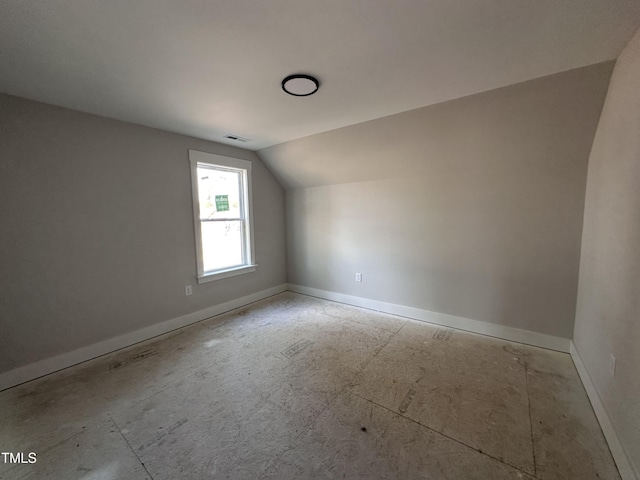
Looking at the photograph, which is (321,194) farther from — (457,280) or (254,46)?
(254,46)

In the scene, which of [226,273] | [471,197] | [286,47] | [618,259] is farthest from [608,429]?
[226,273]

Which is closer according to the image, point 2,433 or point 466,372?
point 2,433

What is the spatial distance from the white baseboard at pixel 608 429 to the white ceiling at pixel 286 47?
2.24 meters

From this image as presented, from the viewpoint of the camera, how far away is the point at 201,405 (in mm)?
1819

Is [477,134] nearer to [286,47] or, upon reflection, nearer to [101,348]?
[286,47]

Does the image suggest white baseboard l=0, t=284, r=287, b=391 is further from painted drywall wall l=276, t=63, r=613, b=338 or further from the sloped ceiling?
the sloped ceiling

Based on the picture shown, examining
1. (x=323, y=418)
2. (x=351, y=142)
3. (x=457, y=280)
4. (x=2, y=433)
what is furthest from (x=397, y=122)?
(x=2, y=433)

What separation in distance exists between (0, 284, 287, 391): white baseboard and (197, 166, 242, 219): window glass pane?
1.31 m

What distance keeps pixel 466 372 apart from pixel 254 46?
2917 millimetres

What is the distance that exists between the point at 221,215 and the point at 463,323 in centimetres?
346

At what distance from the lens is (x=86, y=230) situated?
2.39m

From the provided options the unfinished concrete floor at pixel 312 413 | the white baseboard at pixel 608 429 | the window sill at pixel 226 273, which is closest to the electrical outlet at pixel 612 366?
the white baseboard at pixel 608 429

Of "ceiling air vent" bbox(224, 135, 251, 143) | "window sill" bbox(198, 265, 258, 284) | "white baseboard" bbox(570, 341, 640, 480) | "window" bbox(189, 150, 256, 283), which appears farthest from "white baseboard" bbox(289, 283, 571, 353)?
"ceiling air vent" bbox(224, 135, 251, 143)

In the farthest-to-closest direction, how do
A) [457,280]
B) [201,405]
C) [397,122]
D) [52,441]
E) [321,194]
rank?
[321,194] → [457,280] → [397,122] → [201,405] → [52,441]
